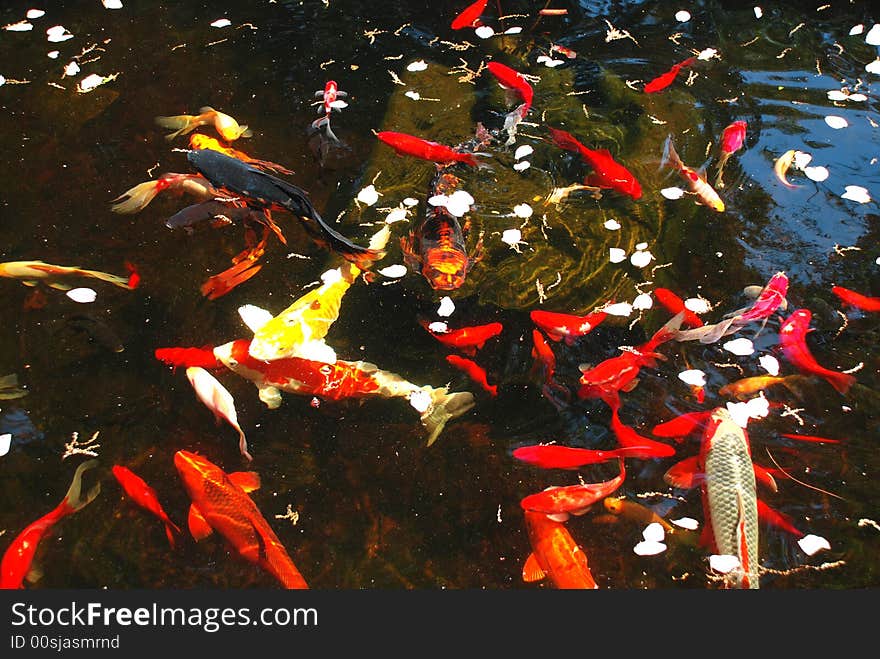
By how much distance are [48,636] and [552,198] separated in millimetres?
3164

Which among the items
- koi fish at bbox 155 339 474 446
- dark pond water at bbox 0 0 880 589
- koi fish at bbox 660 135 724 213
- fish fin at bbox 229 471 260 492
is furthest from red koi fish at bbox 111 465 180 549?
koi fish at bbox 660 135 724 213

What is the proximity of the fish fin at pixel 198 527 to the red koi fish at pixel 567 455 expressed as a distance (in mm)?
1291

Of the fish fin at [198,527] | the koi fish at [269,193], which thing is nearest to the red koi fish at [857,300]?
the koi fish at [269,193]

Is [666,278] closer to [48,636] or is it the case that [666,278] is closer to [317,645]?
[317,645]

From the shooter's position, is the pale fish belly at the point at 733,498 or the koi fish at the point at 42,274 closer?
the pale fish belly at the point at 733,498

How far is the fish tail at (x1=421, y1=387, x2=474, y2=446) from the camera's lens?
3126 mm

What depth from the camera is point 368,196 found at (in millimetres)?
4070

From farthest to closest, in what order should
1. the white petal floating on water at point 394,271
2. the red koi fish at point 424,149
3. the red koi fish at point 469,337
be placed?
the red koi fish at point 424,149, the white petal floating on water at point 394,271, the red koi fish at point 469,337

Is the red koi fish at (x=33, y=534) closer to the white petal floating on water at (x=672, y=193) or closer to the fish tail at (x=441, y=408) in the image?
the fish tail at (x=441, y=408)

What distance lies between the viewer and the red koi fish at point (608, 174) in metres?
4.05

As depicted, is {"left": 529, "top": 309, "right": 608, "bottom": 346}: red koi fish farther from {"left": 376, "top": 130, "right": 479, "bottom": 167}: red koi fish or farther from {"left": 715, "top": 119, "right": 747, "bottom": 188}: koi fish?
{"left": 715, "top": 119, "right": 747, "bottom": 188}: koi fish

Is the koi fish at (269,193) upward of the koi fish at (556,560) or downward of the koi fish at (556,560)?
upward

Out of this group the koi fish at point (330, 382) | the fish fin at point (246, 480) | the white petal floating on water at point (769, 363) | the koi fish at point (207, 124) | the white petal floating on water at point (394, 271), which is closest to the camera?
the fish fin at point (246, 480)

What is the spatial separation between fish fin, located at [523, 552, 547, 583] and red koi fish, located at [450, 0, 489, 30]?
390cm
